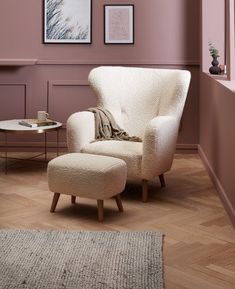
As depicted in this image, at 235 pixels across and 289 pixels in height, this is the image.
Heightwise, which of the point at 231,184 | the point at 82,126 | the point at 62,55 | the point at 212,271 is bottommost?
the point at 212,271

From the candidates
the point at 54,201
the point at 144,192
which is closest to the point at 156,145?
the point at 144,192

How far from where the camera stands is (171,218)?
3.66 meters

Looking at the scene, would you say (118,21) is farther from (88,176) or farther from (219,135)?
(88,176)

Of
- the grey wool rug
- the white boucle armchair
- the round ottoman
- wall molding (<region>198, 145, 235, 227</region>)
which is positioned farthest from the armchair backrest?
the grey wool rug

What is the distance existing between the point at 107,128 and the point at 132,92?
42cm

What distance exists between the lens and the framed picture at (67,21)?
5.66m

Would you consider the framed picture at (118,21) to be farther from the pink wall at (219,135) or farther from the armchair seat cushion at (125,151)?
the armchair seat cushion at (125,151)

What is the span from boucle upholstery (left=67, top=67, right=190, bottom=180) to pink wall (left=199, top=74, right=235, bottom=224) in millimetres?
316

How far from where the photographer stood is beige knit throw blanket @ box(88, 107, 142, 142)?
4.41 metres

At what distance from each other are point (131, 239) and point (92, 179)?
0.53m

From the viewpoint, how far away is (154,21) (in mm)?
5660

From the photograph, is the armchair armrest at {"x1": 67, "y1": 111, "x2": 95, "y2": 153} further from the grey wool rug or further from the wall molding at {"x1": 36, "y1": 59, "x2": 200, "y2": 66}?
the wall molding at {"x1": 36, "y1": 59, "x2": 200, "y2": 66}

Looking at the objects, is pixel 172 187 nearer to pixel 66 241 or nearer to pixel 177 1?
pixel 66 241

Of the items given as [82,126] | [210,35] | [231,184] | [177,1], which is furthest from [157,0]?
[231,184]
